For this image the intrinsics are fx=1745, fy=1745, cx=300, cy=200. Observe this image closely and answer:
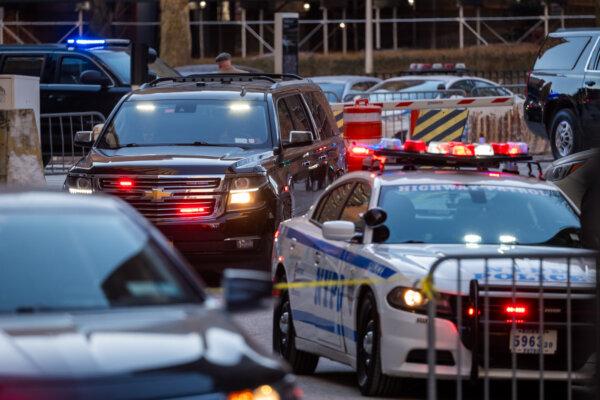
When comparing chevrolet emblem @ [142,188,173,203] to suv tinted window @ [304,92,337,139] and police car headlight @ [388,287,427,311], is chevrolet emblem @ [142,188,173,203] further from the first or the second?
police car headlight @ [388,287,427,311]

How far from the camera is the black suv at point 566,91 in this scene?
920 inches

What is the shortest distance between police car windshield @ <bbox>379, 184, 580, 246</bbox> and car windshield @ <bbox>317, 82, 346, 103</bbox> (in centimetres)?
2176

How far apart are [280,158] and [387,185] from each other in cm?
520

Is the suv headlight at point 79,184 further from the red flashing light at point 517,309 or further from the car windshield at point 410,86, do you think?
the car windshield at point 410,86

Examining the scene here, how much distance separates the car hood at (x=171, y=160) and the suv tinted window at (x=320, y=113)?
85.5 inches

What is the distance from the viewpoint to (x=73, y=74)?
1013 inches

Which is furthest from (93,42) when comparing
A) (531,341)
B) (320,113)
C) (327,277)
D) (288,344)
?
(531,341)

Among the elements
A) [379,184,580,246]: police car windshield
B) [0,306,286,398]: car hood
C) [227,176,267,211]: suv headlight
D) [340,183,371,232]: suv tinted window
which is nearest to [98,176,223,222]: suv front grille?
[227,176,267,211]: suv headlight

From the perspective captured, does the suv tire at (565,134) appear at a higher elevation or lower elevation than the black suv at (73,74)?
lower

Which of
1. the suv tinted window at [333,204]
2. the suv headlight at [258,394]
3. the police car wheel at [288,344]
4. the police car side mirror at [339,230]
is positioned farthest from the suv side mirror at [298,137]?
the suv headlight at [258,394]

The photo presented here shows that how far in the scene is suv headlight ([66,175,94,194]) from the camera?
Answer: 16.0 m

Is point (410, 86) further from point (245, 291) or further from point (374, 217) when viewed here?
point (245, 291)

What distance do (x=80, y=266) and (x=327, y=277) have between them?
4.53m

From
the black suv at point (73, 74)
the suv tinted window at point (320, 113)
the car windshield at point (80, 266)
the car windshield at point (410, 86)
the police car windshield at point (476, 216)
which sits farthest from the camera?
the car windshield at point (410, 86)
